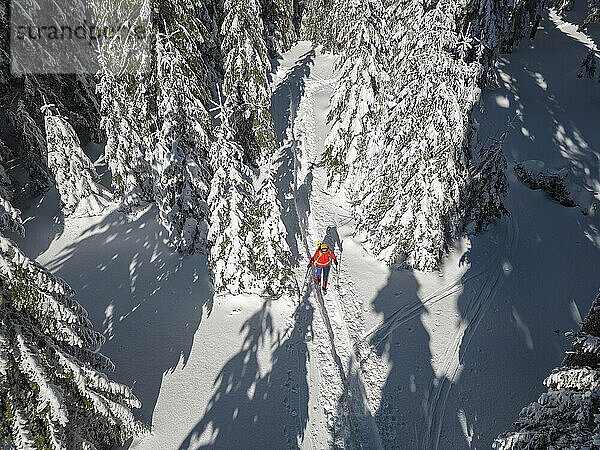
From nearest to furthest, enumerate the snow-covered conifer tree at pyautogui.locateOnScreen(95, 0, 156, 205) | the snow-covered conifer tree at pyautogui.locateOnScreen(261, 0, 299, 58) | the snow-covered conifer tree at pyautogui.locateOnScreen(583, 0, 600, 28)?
the snow-covered conifer tree at pyautogui.locateOnScreen(95, 0, 156, 205)
the snow-covered conifer tree at pyautogui.locateOnScreen(583, 0, 600, 28)
the snow-covered conifer tree at pyautogui.locateOnScreen(261, 0, 299, 58)

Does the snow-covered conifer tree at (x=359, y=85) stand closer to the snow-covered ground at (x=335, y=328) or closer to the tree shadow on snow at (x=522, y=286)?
the snow-covered ground at (x=335, y=328)

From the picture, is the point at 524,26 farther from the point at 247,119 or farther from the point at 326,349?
the point at 326,349

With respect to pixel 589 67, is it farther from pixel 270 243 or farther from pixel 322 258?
pixel 270 243

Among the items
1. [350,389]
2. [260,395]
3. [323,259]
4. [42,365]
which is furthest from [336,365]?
[42,365]

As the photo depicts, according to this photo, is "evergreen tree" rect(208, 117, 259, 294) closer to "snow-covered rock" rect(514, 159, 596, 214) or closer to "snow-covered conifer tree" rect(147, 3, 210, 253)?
"snow-covered conifer tree" rect(147, 3, 210, 253)

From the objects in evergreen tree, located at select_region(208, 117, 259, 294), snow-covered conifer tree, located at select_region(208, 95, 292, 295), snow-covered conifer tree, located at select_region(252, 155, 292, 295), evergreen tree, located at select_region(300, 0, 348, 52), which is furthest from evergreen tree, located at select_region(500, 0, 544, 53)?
evergreen tree, located at select_region(208, 117, 259, 294)

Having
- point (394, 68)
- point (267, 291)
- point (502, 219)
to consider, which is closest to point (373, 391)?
point (267, 291)
